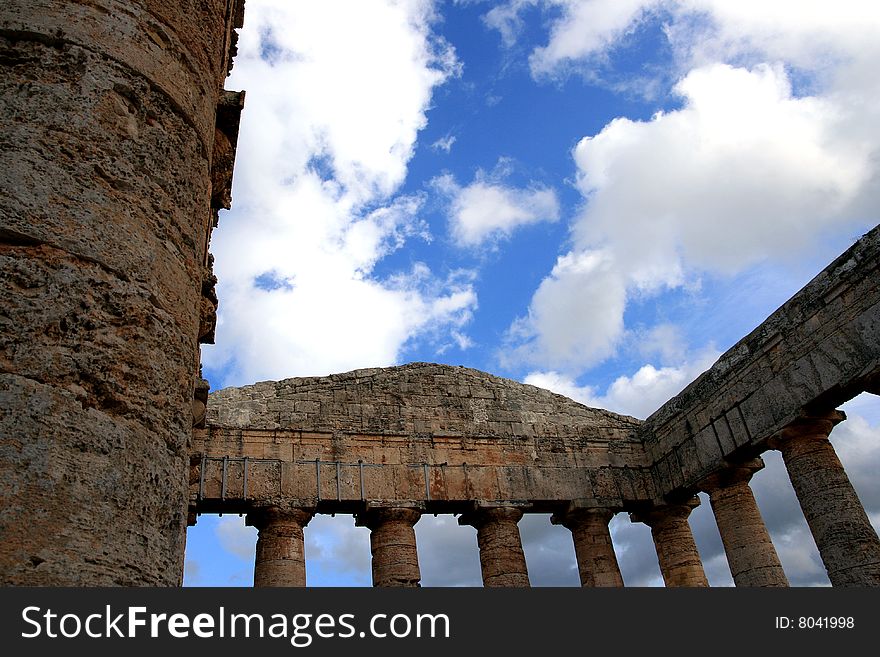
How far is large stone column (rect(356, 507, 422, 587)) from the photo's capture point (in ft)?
42.0

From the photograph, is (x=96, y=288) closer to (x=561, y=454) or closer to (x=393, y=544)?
(x=393, y=544)

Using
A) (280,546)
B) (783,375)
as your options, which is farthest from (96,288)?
(783,375)

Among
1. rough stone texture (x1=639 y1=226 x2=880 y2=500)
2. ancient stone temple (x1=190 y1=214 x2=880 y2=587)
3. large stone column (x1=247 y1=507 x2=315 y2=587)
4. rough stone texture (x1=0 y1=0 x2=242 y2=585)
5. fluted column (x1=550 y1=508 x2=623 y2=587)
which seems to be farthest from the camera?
fluted column (x1=550 y1=508 x2=623 y2=587)

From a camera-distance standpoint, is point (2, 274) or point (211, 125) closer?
point (2, 274)

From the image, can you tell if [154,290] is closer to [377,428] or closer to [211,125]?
[211,125]

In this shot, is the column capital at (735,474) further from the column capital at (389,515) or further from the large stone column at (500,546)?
the column capital at (389,515)

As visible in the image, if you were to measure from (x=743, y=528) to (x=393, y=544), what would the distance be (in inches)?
255

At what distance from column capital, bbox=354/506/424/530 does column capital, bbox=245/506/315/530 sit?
112 centimetres

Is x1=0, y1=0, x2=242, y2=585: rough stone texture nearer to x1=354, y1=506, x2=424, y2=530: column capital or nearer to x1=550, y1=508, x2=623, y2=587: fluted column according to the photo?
x1=354, y1=506, x2=424, y2=530: column capital

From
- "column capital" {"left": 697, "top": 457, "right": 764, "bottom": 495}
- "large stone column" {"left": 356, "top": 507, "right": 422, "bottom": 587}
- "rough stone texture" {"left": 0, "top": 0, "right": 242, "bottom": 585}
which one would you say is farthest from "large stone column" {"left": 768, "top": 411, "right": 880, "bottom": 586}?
"rough stone texture" {"left": 0, "top": 0, "right": 242, "bottom": 585}

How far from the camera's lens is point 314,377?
14.4 m

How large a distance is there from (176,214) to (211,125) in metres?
0.92

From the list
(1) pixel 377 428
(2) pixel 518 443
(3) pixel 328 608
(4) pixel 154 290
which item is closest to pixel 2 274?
(4) pixel 154 290

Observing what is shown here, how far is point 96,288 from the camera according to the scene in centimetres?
273
